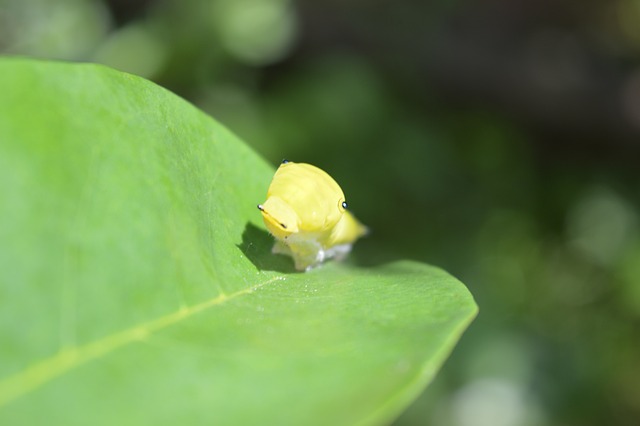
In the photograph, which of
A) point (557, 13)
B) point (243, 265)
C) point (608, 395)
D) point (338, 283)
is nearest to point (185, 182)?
point (243, 265)

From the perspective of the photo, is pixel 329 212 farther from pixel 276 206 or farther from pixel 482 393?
pixel 482 393

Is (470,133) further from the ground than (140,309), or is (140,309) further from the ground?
(140,309)

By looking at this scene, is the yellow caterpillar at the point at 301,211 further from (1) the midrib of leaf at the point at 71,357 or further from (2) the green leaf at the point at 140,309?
(1) the midrib of leaf at the point at 71,357

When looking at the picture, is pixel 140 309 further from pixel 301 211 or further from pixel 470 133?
pixel 470 133

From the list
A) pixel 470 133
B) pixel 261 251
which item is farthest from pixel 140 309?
pixel 470 133

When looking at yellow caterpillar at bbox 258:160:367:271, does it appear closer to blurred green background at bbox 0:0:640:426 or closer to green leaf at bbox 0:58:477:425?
green leaf at bbox 0:58:477:425

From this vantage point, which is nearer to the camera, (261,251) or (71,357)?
(71,357)
